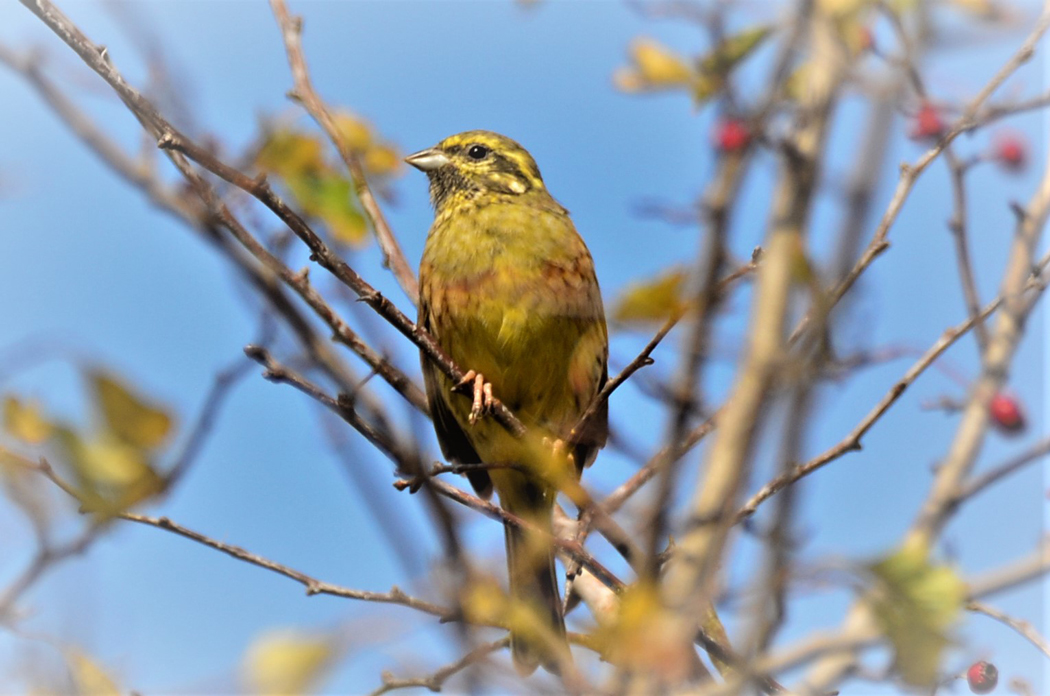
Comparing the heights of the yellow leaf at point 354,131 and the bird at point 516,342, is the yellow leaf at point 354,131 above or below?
above

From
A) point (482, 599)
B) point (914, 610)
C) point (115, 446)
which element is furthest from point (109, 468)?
point (914, 610)

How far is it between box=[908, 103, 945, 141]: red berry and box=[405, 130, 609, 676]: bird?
1227 mm

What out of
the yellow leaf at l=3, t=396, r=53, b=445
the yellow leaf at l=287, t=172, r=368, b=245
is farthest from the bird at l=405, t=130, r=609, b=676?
the yellow leaf at l=3, t=396, r=53, b=445

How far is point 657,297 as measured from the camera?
1.44 metres

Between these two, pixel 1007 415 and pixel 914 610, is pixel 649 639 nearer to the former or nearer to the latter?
pixel 914 610

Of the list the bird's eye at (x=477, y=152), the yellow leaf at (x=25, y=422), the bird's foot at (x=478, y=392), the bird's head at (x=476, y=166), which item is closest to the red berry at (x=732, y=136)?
the yellow leaf at (x=25, y=422)

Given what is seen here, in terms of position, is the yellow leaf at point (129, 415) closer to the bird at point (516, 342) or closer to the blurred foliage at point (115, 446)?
the blurred foliage at point (115, 446)

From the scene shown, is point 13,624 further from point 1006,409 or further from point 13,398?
point 1006,409

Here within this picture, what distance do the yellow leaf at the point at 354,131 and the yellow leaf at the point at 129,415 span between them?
236 cm

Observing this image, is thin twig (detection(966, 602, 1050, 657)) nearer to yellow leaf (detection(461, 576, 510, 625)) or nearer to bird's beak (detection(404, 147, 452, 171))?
yellow leaf (detection(461, 576, 510, 625))

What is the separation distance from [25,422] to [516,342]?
198 cm

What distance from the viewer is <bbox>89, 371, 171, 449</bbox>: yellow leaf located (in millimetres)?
1465

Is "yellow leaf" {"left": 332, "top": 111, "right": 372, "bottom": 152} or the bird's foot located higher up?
"yellow leaf" {"left": 332, "top": 111, "right": 372, "bottom": 152}

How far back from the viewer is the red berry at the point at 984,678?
9.46 ft
